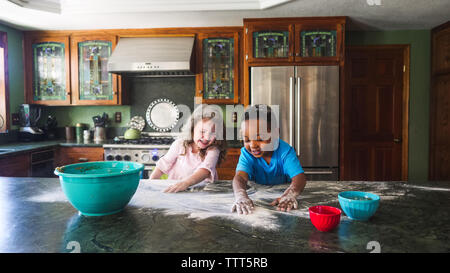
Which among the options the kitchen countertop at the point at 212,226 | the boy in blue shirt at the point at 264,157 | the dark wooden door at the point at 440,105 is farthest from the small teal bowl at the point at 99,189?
the dark wooden door at the point at 440,105

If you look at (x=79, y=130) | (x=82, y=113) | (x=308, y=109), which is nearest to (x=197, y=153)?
(x=308, y=109)

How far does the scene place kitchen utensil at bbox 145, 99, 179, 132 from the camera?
13.2 ft

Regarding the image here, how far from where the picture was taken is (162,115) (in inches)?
159

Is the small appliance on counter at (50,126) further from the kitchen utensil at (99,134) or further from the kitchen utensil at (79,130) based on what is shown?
the kitchen utensil at (99,134)

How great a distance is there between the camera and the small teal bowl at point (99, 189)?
1004 mm

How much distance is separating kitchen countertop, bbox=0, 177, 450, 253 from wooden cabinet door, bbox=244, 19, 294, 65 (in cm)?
226

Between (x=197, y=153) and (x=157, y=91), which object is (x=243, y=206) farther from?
(x=157, y=91)

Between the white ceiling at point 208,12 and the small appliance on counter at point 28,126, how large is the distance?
1.03 m

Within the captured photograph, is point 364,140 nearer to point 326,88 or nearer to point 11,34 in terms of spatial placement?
point 326,88

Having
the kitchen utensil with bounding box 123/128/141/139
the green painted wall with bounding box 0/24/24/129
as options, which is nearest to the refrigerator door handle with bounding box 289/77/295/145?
the kitchen utensil with bounding box 123/128/141/139

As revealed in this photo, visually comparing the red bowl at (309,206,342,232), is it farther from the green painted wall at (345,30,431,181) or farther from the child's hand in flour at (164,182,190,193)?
the green painted wall at (345,30,431,181)
